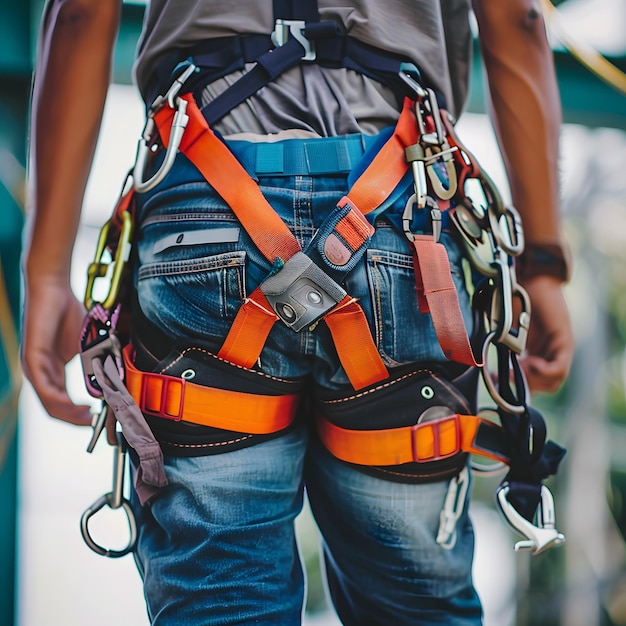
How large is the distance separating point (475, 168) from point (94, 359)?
62cm

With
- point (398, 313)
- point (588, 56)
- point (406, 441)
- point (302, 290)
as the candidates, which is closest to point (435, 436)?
point (406, 441)

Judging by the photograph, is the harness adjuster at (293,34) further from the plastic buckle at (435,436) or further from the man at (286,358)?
the plastic buckle at (435,436)

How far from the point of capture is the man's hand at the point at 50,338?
1.18m

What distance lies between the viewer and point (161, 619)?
0.90 m

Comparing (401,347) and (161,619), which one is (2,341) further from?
(401,347)

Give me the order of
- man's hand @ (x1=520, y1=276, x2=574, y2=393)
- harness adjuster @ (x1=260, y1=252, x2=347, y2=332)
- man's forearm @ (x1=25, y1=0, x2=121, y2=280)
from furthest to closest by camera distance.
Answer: man's hand @ (x1=520, y1=276, x2=574, y2=393)
man's forearm @ (x1=25, y1=0, x2=121, y2=280)
harness adjuster @ (x1=260, y1=252, x2=347, y2=332)

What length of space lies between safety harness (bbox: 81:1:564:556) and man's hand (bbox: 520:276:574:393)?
0.23 m

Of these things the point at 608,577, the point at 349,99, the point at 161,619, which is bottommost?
the point at 608,577

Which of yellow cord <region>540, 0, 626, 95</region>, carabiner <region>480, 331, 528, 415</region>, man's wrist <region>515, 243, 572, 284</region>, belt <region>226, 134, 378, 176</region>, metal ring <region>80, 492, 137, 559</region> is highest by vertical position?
yellow cord <region>540, 0, 626, 95</region>

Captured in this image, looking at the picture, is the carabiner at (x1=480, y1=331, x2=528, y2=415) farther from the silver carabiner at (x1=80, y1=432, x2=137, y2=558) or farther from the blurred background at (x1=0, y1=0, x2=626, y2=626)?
the blurred background at (x1=0, y1=0, x2=626, y2=626)

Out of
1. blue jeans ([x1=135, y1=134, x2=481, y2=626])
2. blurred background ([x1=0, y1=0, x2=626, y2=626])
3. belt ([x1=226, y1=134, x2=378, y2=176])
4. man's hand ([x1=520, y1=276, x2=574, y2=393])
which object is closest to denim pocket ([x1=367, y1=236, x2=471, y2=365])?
blue jeans ([x1=135, y1=134, x2=481, y2=626])

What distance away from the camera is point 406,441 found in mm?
935

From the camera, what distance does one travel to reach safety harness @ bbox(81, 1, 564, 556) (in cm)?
85

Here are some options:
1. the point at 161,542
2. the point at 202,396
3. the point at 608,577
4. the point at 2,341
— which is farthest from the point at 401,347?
the point at 608,577
